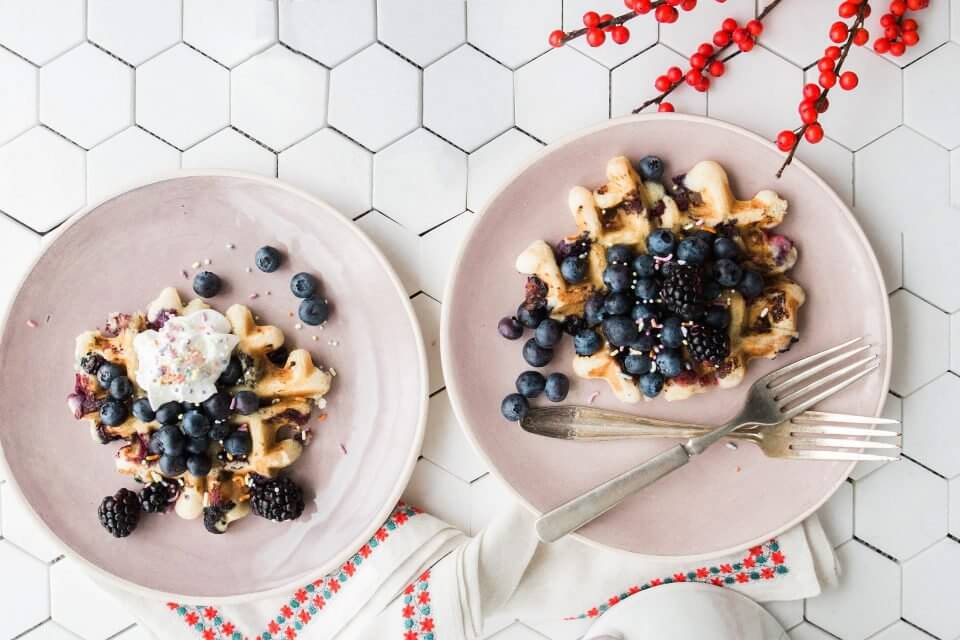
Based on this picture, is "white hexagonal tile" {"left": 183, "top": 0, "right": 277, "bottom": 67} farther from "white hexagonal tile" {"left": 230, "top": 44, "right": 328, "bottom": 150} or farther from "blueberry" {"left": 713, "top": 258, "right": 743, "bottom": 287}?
"blueberry" {"left": 713, "top": 258, "right": 743, "bottom": 287}

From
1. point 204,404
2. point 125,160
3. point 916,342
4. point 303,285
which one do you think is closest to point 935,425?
point 916,342

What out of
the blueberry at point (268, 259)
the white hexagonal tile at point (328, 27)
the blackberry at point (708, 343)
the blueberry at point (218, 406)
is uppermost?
the white hexagonal tile at point (328, 27)

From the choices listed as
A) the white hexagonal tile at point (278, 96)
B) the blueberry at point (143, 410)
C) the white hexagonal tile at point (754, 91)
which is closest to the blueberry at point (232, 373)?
the blueberry at point (143, 410)

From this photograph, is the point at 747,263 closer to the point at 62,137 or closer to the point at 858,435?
the point at 858,435

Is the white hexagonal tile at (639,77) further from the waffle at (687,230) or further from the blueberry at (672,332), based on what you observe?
the blueberry at (672,332)

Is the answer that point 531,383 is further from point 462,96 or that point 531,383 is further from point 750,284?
point 462,96

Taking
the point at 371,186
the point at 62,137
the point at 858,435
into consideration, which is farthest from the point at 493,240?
the point at 62,137
